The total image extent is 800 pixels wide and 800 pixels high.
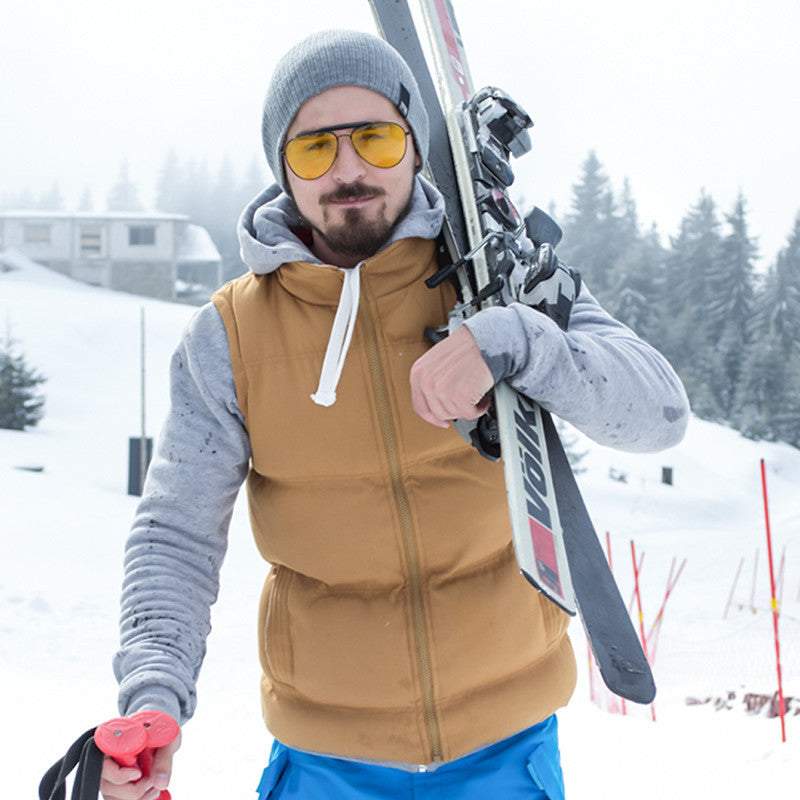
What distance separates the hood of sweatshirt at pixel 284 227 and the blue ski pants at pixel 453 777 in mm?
778

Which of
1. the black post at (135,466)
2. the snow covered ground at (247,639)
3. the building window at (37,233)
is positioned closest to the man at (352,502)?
the snow covered ground at (247,639)

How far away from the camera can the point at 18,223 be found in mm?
38344

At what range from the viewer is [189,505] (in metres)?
1.23

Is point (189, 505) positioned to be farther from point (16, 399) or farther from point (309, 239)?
point (16, 399)

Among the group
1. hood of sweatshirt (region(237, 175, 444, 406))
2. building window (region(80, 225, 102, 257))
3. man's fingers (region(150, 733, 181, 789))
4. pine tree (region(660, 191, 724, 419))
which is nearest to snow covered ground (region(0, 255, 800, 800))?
man's fingers (region(150, 733, 181, 789))

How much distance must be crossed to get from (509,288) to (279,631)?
0.66m

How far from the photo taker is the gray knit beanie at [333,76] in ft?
4.11

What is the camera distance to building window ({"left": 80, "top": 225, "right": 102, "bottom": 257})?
1435 inches

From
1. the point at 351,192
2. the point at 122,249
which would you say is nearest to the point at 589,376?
the point at 351,192

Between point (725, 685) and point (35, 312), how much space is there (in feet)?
91.9

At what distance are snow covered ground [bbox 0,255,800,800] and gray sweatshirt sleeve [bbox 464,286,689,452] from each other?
205 centimetres

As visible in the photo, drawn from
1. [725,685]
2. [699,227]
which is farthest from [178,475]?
[699,227]

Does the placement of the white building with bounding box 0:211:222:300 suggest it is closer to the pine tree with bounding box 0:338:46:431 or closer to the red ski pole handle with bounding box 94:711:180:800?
the pine tree with bounding box 0:338:46:431

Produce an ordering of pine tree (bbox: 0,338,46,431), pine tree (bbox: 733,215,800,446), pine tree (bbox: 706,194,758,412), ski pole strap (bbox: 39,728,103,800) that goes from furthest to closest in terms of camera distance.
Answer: pine tree (bbox: 706,194,758,412)
pine tree (bbox: 733,215,800,446)
pine tree (bbox: 0,338,46,431)
ski pole strap (bbox: 39,728,103,800)
